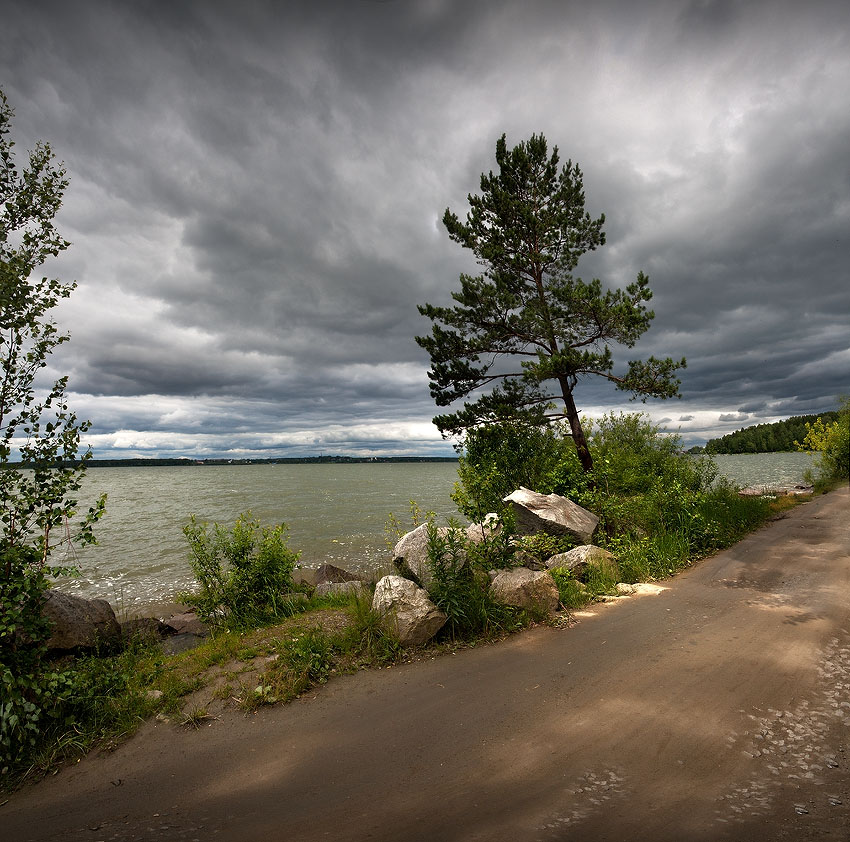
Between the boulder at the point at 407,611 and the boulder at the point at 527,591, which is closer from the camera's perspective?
the boulder at the point at 407,611

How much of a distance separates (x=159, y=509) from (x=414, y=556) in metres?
34.8

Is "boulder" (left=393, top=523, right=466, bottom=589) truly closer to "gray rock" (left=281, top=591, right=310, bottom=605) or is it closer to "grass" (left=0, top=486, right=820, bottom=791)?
"grass" (left=0, top=486, right=820, bottom=791)

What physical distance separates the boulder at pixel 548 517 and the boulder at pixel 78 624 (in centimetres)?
887

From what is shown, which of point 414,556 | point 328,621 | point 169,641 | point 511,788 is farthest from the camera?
point 169,641

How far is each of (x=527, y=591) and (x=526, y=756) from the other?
3.40m

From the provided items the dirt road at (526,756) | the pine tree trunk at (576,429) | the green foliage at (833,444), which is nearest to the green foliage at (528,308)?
the pine tree trunk at (576,429)

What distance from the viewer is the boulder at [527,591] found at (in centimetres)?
719

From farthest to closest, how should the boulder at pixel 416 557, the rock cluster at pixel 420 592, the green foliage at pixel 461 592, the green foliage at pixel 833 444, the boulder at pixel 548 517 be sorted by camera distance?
the green foliage at pixel 833 444 → the boulder at pixel 548 517 → the boulder at pixel 416 557 → the green foliage at pixel 461 592 → the rock cluster at pixel 420 592

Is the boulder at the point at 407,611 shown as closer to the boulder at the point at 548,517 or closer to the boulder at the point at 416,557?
the boulder at the point at 416,557

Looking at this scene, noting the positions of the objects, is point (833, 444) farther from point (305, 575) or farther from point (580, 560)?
point (305, 575)

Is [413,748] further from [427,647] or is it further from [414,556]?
[414,556]

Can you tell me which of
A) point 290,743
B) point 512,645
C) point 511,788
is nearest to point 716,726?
point 511,788

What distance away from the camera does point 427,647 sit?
6477mm

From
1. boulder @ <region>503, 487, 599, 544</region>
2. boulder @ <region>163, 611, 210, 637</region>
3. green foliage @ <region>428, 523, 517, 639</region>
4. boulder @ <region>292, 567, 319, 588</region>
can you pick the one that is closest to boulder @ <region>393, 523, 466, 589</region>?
Result: green foliage @ <region>428, 523, 517, 639</region>
